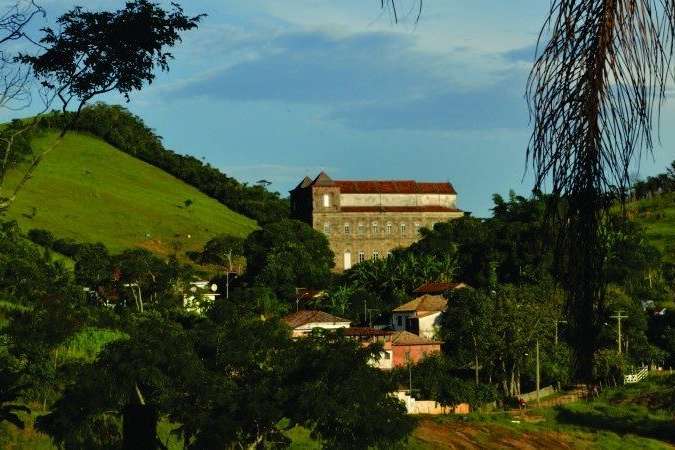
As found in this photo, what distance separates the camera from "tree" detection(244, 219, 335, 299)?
83125mm

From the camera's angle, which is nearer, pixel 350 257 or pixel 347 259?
pixel 347 259

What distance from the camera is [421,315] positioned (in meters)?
67.2

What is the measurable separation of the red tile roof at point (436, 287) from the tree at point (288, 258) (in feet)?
34.8

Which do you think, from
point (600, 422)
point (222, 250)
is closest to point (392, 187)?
point (222, 250)

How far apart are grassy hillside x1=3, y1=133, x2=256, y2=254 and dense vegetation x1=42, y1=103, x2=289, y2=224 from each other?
2.01 meters

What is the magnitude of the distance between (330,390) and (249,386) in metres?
2.59

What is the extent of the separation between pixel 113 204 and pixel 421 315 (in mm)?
56069

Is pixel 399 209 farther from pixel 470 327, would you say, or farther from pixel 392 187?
pixel 470 327

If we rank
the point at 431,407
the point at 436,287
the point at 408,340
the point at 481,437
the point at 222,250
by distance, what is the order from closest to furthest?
the point at 481,437, the point at 431,407, the point at 408,340, the point at 436,287, the point at 222,250

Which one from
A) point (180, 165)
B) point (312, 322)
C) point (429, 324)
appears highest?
point (180, 165)

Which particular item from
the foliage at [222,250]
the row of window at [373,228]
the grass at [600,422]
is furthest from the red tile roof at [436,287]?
the row of window at [373,228]

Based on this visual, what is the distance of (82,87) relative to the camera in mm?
12227

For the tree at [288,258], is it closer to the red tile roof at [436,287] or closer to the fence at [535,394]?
the red tile roof at [436,287]

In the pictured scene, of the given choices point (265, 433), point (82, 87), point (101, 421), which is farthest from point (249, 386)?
point (82, 87)
